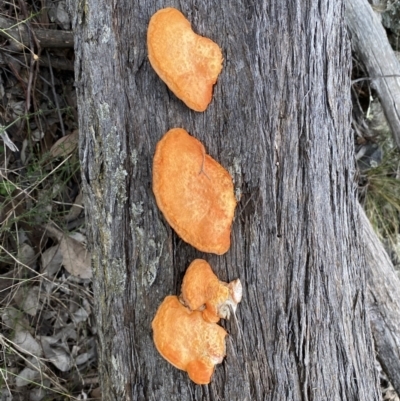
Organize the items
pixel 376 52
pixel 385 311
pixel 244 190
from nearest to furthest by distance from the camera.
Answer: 1. pixel 244 190
2. pixel 385 311
3. pixel 376 52

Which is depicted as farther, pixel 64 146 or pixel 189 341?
pixel 64 146

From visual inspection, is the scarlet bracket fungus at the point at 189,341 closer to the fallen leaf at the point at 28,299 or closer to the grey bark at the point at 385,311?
the grey bark at the point at 385,311

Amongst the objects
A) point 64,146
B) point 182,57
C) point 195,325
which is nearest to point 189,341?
point 195,325

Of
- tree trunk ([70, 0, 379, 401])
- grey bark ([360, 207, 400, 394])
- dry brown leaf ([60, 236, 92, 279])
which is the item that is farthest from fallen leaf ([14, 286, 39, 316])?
grey bark ([360, 207, 400, 394])

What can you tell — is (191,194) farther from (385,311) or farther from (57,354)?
(57,354)

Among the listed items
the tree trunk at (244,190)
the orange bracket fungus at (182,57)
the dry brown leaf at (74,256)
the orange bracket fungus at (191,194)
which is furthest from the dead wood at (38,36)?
the orange bracket fungus at (191,194)

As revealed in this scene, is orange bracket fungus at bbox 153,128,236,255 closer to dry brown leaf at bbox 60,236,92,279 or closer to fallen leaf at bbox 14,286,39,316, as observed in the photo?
dry brown leaf at bbox 60,236,92,279
